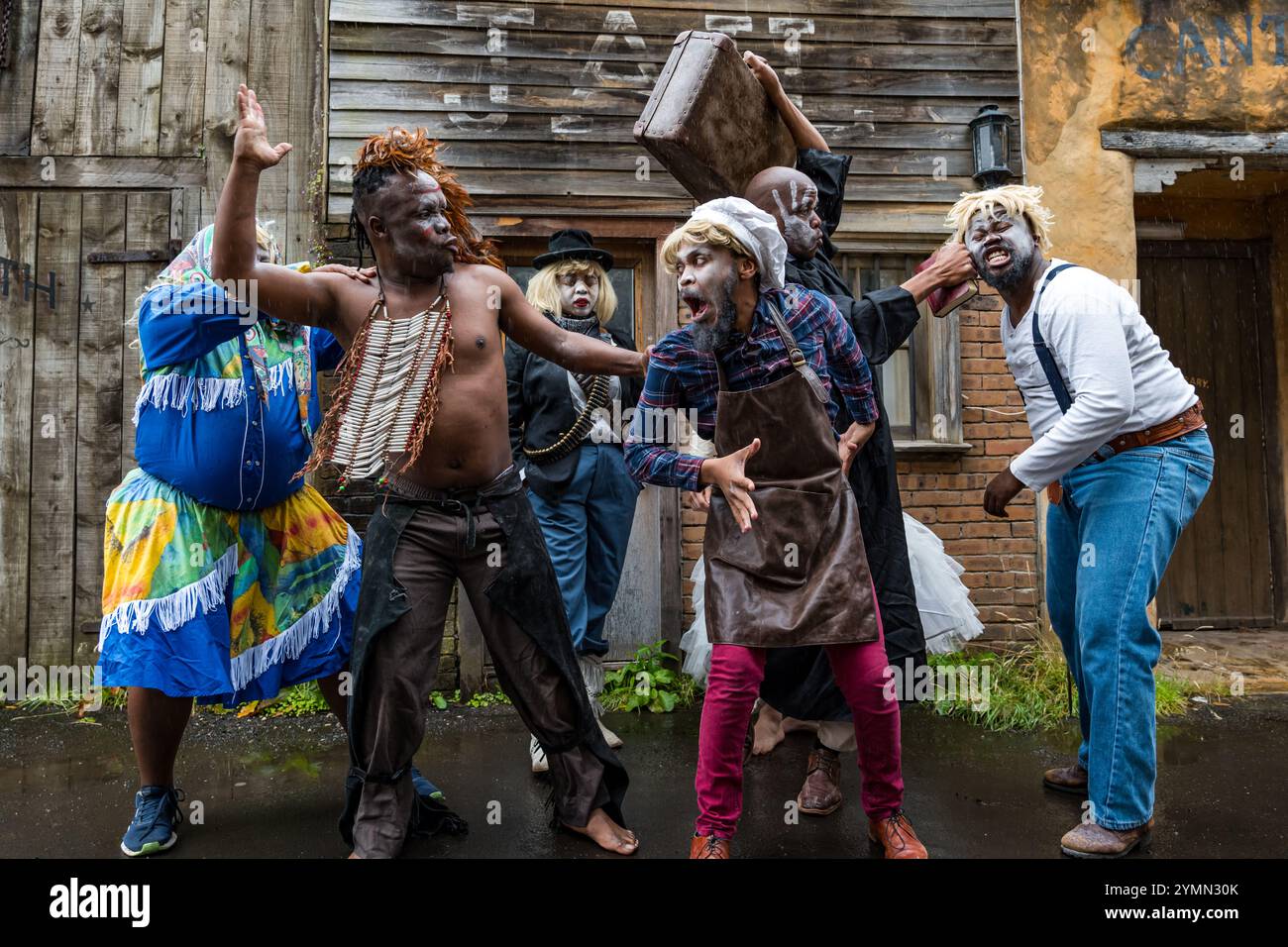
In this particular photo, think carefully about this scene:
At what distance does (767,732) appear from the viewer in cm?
430

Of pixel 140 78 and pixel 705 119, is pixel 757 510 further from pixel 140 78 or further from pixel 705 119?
pixel 140 78

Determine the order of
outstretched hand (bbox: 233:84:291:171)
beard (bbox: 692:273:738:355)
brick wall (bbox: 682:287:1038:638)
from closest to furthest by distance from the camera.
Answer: outstretched hand (bbox: 233:84:291:171), beard (bbox: 692:273:738:355), brick wall (bbox: 682:287:1038:638)

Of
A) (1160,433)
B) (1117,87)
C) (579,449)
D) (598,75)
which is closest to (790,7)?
(598,75)

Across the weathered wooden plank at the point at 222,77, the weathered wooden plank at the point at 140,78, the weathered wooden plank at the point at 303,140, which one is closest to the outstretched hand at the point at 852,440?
the weathered wooden plank at the point at 303,140

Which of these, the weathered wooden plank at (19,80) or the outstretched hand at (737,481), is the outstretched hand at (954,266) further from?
the weathered wooden plank at (19,80)

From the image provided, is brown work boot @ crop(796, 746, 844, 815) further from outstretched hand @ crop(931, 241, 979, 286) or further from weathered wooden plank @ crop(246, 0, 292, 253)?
weathered wooden plank @ crop(246, 0, 292, 253)

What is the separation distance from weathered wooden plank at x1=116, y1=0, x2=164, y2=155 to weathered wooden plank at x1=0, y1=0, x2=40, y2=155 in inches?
20.4

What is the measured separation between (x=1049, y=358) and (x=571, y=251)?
90.9 inches

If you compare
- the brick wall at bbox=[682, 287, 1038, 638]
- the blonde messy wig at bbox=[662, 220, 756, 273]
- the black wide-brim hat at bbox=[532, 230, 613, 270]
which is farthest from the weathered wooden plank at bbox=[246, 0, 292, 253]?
the blonde messy wig at bbox=[662, 220, 756, 273]

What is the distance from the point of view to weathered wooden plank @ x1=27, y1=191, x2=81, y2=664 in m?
5.47

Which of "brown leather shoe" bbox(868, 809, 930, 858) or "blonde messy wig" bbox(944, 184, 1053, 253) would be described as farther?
"blonde messy wig" bbox(944, 184, 1053, 253)

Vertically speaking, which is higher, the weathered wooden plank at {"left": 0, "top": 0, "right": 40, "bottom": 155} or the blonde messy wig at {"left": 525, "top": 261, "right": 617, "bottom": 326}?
the weathered wooden plank at {"left": 0, "top": 0, "right": 40, "bottom": 155}

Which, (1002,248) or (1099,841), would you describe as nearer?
(1099,841)

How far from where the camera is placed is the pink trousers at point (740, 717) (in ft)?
9.02
